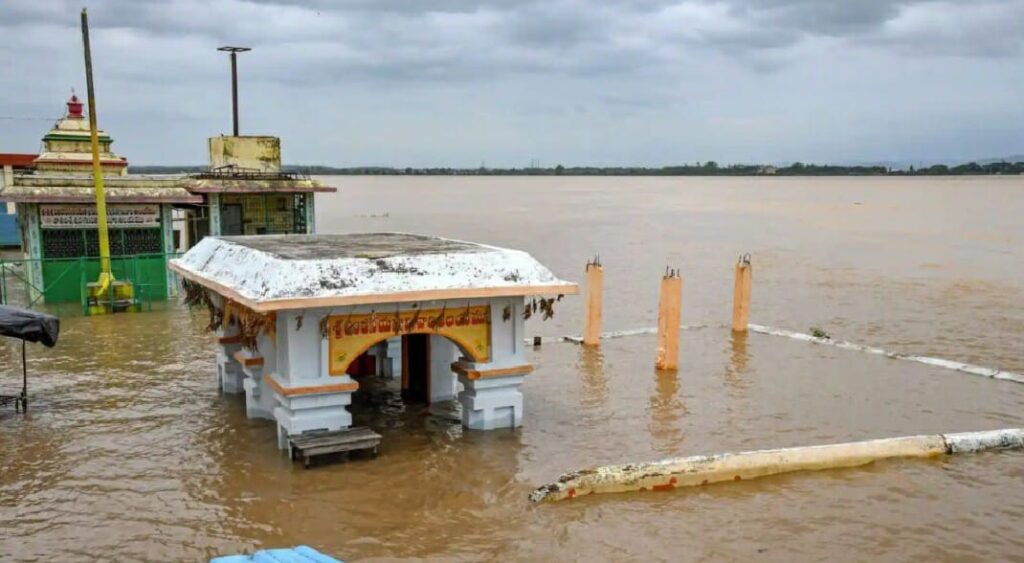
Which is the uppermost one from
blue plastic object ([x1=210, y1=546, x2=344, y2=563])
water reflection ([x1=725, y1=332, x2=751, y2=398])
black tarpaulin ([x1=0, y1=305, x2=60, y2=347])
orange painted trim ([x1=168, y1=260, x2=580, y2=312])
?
orange painted trim ([x1=168, y1=260, x2=580, y2=312])

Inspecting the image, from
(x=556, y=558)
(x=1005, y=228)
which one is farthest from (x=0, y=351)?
(x=1005, y=228)

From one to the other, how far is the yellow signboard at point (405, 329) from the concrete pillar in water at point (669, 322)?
5561 millimetres

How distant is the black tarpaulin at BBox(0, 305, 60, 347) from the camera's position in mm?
12047

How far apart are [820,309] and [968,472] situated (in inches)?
634

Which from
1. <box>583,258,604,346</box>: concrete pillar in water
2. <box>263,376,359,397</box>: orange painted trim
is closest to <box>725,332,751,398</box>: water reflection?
<box>583,258,604,346</box>: concrete pillar in water

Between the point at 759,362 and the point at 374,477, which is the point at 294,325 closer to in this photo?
the point at 374,477

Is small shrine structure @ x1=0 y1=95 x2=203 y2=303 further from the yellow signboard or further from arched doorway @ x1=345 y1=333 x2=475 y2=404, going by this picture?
the yellow signboard

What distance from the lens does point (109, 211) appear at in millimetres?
23406

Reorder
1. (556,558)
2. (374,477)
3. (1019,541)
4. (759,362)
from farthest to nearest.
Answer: (759,362)
(374,477)
(1019,541)
(556,558)

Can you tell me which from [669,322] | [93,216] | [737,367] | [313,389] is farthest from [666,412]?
[93,216]

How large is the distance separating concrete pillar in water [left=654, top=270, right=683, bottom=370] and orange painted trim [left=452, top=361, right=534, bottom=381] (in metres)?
4.99

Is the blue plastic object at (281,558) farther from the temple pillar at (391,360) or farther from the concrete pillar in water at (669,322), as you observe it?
the concrete pillar in water at (669,322)

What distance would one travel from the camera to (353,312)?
10.7 meters

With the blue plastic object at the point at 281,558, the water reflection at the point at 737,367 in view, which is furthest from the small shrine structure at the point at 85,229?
the blue plastic object at the point at 281,558
